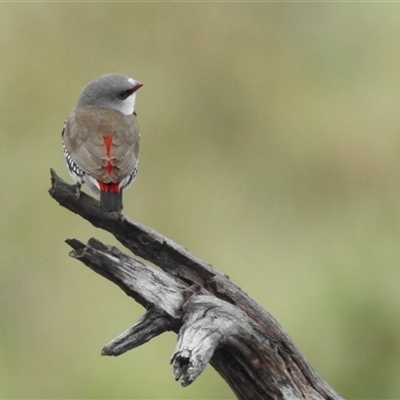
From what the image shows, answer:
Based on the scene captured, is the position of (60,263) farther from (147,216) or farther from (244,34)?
(244,34)

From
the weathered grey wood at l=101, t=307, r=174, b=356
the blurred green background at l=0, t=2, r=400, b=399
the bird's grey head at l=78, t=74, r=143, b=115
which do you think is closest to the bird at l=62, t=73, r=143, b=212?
the bird's grey head at l=78, t=74, r=143, b=115

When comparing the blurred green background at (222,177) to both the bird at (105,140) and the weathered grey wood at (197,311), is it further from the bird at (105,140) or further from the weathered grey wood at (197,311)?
the weathered grey wood at (197,311)

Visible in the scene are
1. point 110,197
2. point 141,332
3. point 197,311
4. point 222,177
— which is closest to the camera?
point 141,332

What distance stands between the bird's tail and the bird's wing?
1.7 inches

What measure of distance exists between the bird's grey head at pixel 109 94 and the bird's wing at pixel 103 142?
5.3 inches

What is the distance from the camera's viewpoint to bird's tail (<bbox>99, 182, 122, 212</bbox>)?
593 centimetres

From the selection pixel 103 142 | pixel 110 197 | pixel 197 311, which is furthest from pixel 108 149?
pixel 197 311

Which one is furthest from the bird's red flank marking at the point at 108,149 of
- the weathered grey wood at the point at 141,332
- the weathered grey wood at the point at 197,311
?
the weathered grey wood at the point at 141,332

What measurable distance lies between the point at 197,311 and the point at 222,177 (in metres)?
8.12

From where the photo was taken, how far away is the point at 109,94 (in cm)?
732

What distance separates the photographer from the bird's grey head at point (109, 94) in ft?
23.9

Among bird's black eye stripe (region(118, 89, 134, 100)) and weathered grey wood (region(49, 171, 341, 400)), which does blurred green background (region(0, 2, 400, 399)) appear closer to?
bird's black eye stripe (region(118, 89, 134, 100))

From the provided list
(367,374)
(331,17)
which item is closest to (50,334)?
(367,374)

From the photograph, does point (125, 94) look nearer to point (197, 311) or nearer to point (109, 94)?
point (109, 94)
